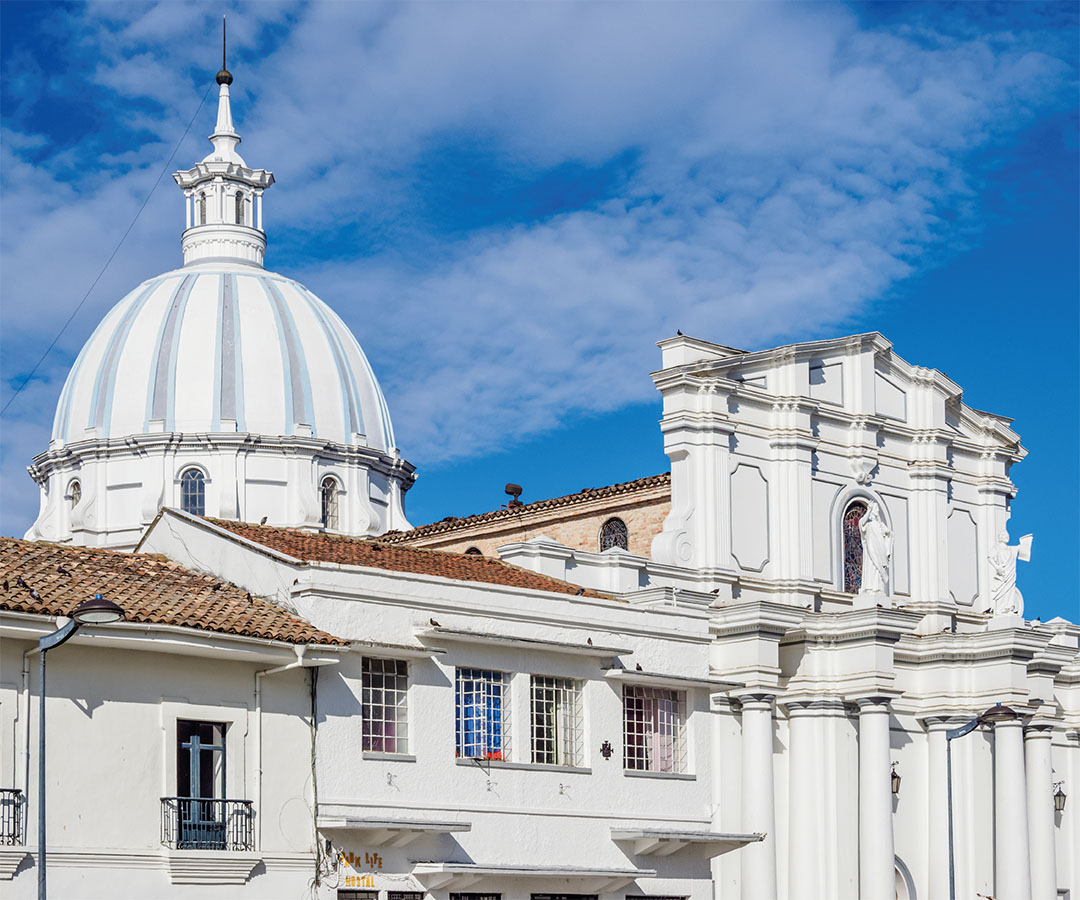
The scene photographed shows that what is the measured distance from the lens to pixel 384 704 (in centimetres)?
3080

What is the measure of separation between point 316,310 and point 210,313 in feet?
13.0

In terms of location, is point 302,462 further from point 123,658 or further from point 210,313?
point 123,658

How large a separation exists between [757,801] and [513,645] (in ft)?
33.4


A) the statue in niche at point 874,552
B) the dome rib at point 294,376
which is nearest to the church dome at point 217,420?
the dome rib at point 294,376

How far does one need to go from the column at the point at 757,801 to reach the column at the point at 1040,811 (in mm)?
8426

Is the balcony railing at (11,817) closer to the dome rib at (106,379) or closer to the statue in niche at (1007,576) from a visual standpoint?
the statue in niche at (1007,576)

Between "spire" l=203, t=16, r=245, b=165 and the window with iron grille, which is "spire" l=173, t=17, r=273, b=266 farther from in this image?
the window with iron grille

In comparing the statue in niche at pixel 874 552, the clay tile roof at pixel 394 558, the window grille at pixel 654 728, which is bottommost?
the window grille at pixel 654 728

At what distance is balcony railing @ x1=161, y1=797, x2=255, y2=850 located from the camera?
27422 mm

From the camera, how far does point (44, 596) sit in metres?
27.3

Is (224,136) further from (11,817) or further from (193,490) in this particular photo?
(11,817)

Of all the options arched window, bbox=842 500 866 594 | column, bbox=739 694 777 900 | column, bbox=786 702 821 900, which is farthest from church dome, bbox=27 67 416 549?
column, bbox=739 694 777 900

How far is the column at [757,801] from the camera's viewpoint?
40188mm

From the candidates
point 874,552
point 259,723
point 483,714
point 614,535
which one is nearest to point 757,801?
point 874,552
